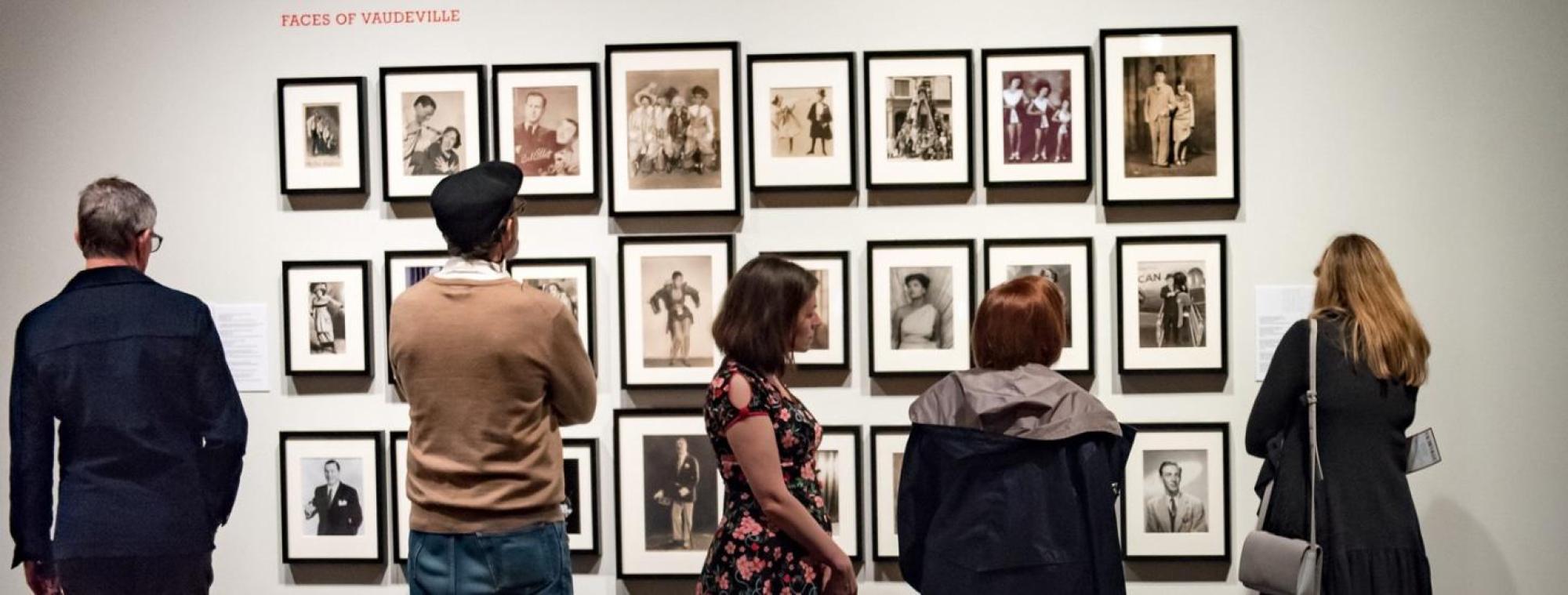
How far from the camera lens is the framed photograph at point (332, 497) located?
4375 millimetres

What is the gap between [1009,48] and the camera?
13.9 ft

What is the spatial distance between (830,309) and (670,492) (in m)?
0.85

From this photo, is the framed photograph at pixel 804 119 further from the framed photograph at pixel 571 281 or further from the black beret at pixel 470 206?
the black beret at pixel 470 206

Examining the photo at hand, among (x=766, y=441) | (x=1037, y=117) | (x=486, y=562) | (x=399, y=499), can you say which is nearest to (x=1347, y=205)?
(x=1037, y=117)

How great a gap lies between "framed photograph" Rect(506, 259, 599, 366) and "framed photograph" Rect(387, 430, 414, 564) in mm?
723

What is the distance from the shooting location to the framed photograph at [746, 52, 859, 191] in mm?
4258

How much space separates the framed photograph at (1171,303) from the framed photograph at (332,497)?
8.68 ft

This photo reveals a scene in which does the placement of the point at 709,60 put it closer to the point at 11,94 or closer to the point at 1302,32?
the point at 1302,32

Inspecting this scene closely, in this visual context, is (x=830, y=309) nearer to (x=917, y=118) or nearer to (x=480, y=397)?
(x=917, y=118)

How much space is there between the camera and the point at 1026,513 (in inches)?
118

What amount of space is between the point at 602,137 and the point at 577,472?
3.85 feet

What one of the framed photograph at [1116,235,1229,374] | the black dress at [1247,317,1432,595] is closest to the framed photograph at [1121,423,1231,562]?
the framed photograph at [1116,235,1229,374]

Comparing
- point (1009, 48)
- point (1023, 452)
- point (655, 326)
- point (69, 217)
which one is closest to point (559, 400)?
point (1023, 452)

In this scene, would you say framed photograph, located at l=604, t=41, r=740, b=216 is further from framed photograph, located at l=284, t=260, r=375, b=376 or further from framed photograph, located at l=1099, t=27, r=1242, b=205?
framed photograph, located at l=1099, t=27, r=1242, b=205
